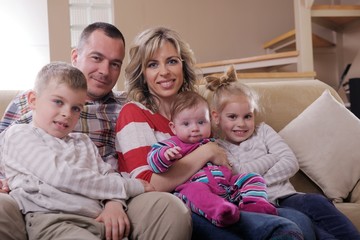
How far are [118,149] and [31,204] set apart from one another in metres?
0.44

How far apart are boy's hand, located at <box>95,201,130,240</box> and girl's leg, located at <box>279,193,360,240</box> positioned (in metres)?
0.66

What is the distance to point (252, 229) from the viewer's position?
140 centimetres

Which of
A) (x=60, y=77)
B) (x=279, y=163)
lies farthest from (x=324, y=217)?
(x=60, y=77)

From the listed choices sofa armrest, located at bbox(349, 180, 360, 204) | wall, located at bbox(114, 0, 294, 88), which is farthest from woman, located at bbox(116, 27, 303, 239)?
wall, located at bbox(114, 0, 294, 88)

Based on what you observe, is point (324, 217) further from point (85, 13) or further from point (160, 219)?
point (85, 13)

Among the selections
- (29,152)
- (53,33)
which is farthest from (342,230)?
(53,33)

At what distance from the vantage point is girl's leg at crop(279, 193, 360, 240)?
1650mm

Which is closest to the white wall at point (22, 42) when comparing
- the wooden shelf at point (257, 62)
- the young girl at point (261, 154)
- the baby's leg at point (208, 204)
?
the wooden shelf at point (257, 62)

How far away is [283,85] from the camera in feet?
7.74

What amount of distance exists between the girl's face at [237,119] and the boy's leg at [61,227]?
703mm

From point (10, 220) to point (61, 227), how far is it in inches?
5.2

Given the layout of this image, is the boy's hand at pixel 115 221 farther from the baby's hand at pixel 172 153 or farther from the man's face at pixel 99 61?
the man's face at pixel 99 61

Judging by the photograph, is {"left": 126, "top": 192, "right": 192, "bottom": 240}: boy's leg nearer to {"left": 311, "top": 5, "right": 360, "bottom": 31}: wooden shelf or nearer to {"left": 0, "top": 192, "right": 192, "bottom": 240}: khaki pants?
{"left": 0, "top": 192, "right": 192, "bottom": 240}: khaki pants

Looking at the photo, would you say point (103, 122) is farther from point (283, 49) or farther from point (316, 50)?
point (316, 50)
